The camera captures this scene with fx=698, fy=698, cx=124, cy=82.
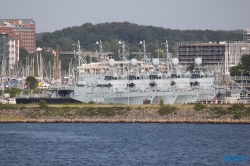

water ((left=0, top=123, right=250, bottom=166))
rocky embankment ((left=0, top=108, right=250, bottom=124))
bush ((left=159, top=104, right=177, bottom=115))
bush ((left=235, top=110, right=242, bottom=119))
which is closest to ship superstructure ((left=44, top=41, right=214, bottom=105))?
rocky embankment ((left=0, top=108, right=250, bottom=124))

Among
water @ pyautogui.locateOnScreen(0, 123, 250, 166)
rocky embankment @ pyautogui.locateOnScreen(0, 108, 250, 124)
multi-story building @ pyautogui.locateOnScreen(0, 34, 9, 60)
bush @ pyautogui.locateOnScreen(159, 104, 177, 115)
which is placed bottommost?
water @ pyautogui.locateOnScreen(0, 123, 250, 166)

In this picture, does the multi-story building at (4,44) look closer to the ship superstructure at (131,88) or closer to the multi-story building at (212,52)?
the multi-story building at (212,52)

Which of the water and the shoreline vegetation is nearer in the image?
the water

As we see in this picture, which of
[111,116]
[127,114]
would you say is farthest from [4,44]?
[127,114]

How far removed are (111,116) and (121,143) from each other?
645 inches

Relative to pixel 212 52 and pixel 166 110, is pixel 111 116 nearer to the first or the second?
pixel 166 110

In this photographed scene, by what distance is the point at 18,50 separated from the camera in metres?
198

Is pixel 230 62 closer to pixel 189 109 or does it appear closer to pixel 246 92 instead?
pixel 246 92

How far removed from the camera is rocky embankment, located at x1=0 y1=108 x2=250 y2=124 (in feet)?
253

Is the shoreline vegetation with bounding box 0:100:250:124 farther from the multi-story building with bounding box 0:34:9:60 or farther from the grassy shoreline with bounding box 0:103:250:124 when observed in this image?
the multi-story building with bounding box 0:34:9:60

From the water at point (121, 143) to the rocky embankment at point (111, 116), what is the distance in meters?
1.56

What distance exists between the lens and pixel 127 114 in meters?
79.9

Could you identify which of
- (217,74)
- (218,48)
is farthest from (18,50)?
(217,74)

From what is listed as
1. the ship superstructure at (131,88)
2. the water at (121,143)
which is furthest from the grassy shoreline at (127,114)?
the ship superstructure at (131,88)
